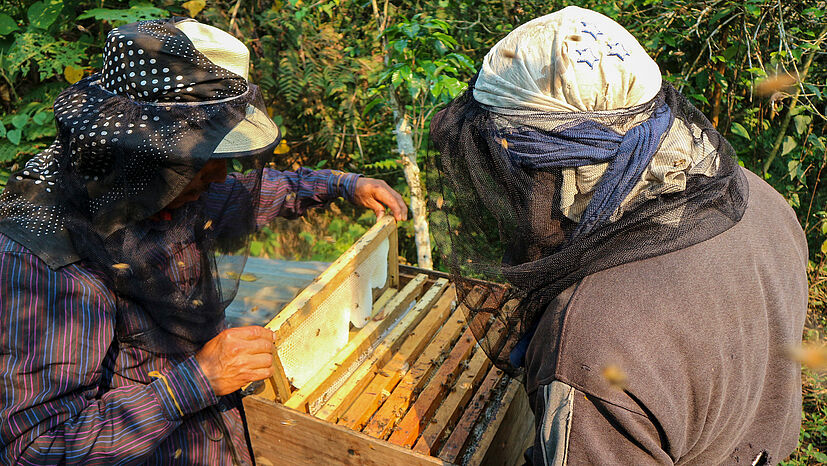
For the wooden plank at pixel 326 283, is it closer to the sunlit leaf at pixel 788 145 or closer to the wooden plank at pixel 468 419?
the wooden plank at pixel 468 419

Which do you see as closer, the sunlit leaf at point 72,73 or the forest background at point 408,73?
the forest background at point 408,73

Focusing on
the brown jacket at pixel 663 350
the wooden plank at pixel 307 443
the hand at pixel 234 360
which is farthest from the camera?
the hand at pixel 234 360

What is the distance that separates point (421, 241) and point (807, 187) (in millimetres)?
2637

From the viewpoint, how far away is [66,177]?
62.1 inches

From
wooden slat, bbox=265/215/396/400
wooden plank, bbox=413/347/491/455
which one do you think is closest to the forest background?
wooden slat, bbox=265/215/396/400

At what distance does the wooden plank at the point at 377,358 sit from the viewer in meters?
1.97

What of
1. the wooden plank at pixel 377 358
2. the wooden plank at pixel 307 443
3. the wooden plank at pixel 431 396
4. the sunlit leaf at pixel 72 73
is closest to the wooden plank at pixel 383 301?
the wooden plank at pixel 377 358

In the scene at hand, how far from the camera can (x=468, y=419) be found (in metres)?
1.93

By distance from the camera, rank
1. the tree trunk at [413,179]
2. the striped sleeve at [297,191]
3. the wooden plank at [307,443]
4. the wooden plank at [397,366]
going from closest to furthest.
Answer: the wooden plank at [307,443] → the wooden plank at [397,366] → the striped sleeve at [297,191] → the tree trunk at [413,179]

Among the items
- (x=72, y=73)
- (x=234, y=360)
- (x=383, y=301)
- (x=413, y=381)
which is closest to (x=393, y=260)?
(x=383, y=301)

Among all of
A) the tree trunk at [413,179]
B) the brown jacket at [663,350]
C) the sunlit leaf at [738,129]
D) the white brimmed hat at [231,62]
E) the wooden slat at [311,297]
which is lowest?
the tree trunk at [413,179]

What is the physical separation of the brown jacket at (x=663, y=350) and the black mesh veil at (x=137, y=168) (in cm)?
110

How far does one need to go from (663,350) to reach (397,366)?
126 cm

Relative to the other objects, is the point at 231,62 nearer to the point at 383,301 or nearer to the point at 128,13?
the point at 383,301
